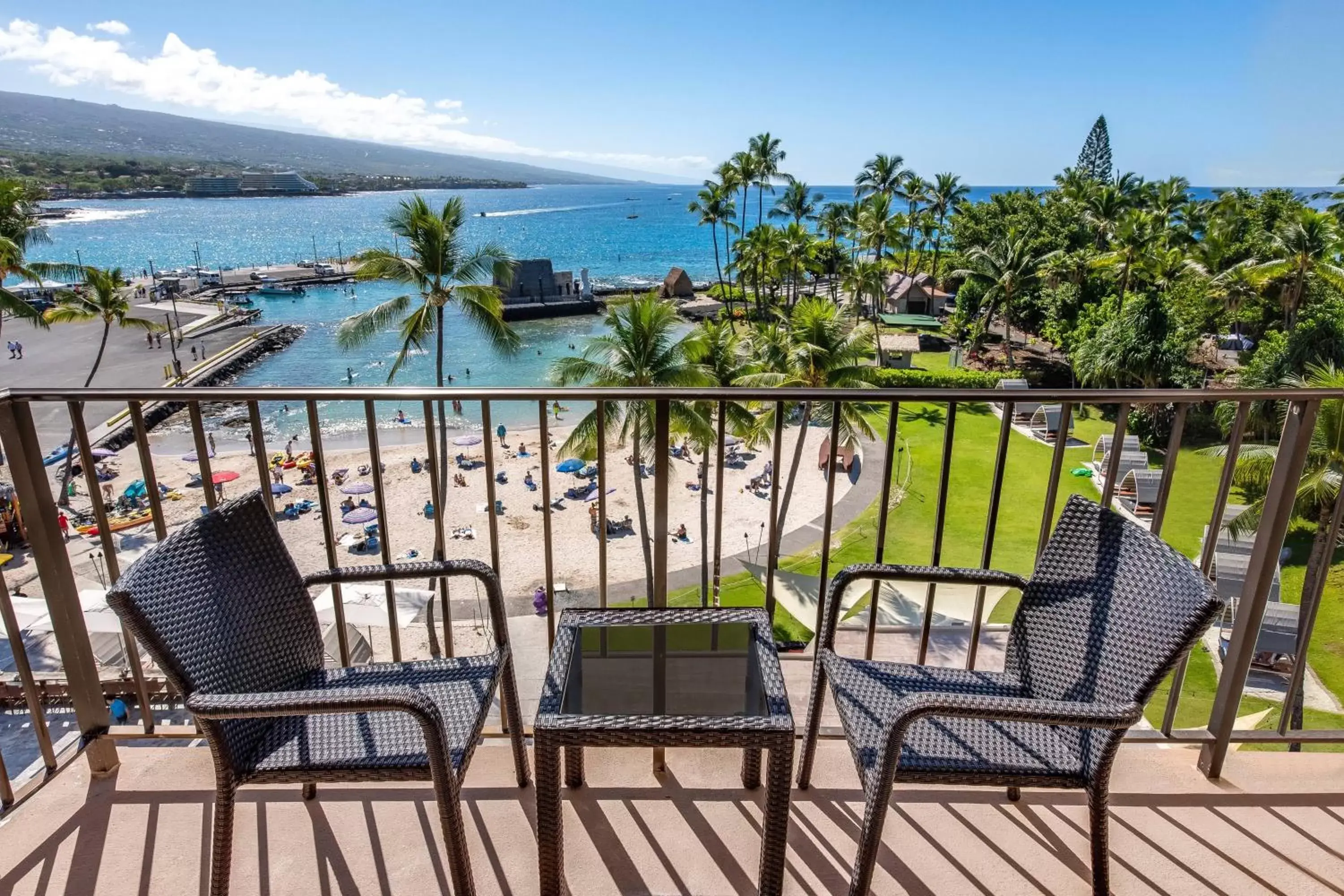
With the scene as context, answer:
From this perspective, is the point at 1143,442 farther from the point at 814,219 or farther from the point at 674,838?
the point at 814,219

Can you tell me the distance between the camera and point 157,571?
1503 millimetres

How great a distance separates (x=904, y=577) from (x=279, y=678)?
163cm

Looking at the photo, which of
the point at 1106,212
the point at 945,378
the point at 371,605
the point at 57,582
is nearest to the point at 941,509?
the point at 57,582

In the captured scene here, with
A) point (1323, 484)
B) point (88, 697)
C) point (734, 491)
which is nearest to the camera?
point (88, 697)

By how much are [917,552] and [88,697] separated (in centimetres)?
A: 1475

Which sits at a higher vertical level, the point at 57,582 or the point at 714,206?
the point at 714,206

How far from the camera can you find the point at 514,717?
199cm

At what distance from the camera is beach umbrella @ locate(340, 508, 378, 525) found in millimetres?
17406

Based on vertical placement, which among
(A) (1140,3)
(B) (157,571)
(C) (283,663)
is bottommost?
(C) (283,663)

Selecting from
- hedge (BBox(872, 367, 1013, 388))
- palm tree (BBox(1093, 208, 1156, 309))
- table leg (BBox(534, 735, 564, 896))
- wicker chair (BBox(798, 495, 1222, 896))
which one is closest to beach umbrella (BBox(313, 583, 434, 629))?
table leg (BBox(534, 735, 564, 896))

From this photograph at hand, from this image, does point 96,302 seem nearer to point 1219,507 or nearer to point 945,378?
point 945,378

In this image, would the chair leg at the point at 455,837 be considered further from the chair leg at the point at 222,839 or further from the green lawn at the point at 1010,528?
the green lawn at the point at 1010,528

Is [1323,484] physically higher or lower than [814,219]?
lower

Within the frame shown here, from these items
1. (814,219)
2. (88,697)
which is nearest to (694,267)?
(814,219)
